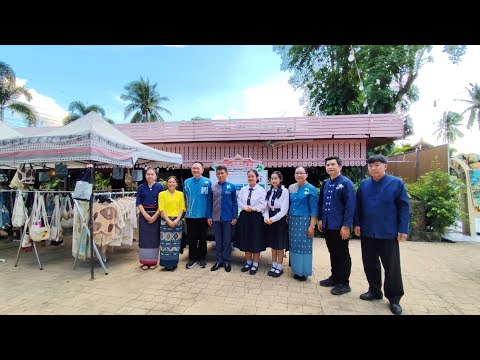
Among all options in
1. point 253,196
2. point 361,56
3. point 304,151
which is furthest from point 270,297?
point 361,56

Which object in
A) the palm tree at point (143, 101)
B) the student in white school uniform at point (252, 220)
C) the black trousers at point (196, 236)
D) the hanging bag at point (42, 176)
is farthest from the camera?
the palm tree at point (143, 101)

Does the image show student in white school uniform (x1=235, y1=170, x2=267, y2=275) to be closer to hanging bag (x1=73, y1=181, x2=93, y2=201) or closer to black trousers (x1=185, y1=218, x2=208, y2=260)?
black trousers (x1=185, y1=218, x2=208, y2=260)

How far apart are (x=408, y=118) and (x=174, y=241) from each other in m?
7.23

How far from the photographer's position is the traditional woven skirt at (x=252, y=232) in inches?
154

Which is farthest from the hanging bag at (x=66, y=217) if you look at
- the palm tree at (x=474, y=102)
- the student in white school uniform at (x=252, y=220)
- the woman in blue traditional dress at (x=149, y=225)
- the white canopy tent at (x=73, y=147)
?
the palm tree at (x=474, y=102)

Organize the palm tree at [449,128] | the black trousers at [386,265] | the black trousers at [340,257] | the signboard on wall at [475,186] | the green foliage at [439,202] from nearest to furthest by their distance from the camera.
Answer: the black trousers at [386,265] < the black trousers at [340,257] < the green foliage at [439,202] < the signboard on wall at [475,186] < the palm tree at [449,128]

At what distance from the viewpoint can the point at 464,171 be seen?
6.93 m

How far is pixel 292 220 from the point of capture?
3701mm

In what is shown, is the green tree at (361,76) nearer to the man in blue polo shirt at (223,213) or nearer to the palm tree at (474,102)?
the man in blue polo shirt at (223,213)

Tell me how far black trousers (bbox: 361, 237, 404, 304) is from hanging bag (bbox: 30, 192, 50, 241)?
16.1 feet

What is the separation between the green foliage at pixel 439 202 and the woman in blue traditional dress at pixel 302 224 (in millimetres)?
4645

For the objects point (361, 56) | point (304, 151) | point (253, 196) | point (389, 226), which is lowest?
point (389, 226)

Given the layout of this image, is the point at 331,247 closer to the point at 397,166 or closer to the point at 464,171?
the point at 464,171

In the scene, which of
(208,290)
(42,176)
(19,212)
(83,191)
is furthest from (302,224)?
(42,176)
